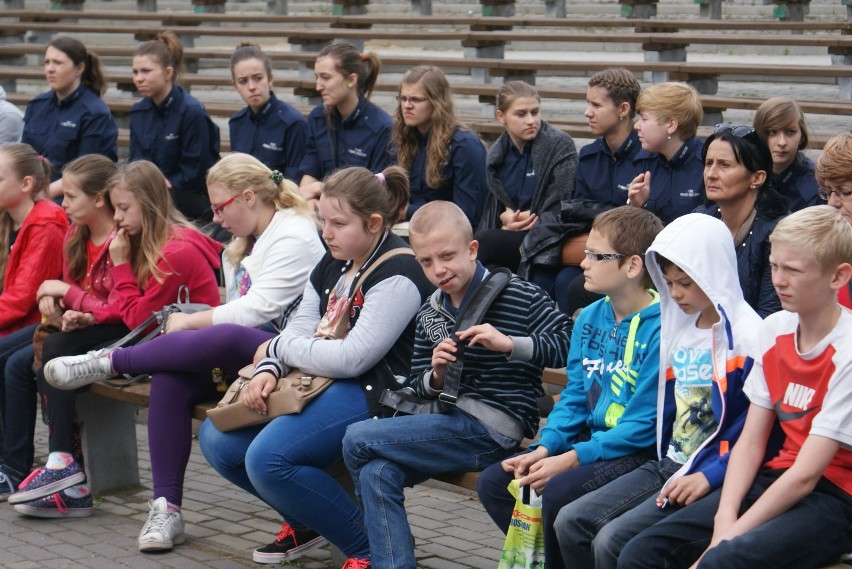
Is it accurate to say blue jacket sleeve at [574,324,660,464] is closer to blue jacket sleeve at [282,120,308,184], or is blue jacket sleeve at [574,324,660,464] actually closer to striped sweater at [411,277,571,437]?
striped sweater at [411,277,571,437]

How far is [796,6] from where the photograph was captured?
12.8 metres

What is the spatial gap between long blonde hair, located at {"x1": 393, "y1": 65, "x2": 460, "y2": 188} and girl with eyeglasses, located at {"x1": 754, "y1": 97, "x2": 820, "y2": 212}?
6.65ft

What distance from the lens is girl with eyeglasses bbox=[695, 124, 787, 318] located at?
14.1 feet

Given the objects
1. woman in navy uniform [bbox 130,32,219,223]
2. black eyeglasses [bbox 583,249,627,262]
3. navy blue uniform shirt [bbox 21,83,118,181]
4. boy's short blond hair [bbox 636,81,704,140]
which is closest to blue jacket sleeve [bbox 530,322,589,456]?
black eyeglasses [bbox 583,249,627,262]

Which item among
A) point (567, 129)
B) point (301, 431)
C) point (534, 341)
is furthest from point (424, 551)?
point (567, 129)

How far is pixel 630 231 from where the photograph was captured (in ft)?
12.5

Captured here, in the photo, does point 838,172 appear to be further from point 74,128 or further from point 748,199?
point 74,128

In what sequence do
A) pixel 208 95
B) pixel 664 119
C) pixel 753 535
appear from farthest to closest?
pixel 208 95 → pixel 664 119 → pixel 753 535

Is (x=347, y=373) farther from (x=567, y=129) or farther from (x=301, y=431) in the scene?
(x=567, y=129)

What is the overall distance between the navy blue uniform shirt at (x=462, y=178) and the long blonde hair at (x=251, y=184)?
124 cm

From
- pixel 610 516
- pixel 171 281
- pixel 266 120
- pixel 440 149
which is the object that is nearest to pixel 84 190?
pixel 171 281

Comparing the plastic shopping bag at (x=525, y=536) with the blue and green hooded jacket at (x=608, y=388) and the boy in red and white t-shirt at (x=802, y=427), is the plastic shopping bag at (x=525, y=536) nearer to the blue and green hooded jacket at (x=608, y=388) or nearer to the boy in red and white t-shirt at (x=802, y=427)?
the blue and green hooded jacket at (x=608, y=388)

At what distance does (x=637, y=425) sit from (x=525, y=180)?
2.74 metres

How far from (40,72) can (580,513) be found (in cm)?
1222
